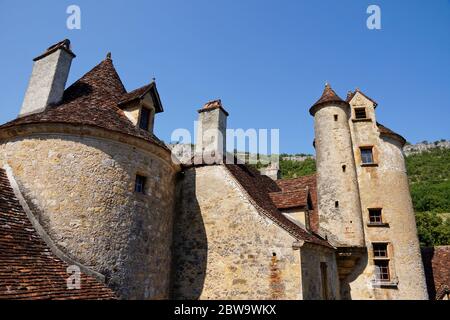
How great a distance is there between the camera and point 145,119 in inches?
449

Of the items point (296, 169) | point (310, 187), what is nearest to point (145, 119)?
point (310, 187)

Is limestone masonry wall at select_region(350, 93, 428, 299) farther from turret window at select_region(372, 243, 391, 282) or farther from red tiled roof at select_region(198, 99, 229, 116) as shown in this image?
red tiled roof at select_region(198, 99, 229, 116)

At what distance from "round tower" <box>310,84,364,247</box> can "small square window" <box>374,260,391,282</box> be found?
1.23m

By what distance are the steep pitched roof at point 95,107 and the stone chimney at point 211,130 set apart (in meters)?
2.90

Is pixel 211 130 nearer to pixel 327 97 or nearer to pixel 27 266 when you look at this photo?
pixel 327 97

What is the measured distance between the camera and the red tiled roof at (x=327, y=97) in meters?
15.9

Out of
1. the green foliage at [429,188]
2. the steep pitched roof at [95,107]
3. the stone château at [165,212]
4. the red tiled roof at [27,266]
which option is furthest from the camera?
the green foliage at [429,188]

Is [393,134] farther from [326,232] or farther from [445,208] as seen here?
[445,208]

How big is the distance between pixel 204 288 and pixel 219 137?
6260 millimetres

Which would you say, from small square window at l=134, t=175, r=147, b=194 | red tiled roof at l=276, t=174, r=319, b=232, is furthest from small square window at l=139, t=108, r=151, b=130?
red tiled roof at l=276, t=174, r=319, b=232

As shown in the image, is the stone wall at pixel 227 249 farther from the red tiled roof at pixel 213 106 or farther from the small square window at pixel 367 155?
the small square window at pixel 367 155

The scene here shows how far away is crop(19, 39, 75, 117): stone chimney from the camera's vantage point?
10.1 meters

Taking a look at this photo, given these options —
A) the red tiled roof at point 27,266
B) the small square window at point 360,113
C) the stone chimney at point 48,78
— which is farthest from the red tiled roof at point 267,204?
the stone chimney at point 48,78

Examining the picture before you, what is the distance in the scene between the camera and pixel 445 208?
57844 millimetres
